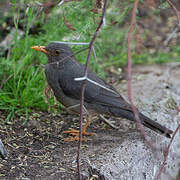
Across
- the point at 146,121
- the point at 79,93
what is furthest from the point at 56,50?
the point at 146,121

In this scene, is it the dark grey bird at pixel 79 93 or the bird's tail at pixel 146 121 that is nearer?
the bird's tail at pixel 146 121

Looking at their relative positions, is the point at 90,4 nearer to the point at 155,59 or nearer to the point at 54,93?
the point at 54,93

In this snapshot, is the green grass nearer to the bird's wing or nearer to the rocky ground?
the rocky ground

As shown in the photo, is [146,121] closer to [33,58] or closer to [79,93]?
[79,93]

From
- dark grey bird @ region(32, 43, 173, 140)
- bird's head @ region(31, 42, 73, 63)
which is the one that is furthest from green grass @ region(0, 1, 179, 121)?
dark grey bird @ region(32, 43, 173, 140)

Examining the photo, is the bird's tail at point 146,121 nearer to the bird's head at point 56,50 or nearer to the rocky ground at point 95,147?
the rocky ground at point 95,147

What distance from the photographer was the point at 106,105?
13.3ft

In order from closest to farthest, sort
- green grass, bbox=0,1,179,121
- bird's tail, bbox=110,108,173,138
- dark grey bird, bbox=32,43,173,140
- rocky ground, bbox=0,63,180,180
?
rocky ground, bbox=0,63,180,180 → bird's tail, bbox=110,108,173,138 → dark grey bird, bbox=32,43,173,140 → green grass, bbox=0,1,179,121

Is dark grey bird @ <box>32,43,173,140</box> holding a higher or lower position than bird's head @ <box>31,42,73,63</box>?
lower

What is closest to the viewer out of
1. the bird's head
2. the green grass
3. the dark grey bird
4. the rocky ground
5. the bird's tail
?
the rocky ground

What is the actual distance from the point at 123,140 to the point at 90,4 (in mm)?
2125

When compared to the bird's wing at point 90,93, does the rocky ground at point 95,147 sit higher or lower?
lower

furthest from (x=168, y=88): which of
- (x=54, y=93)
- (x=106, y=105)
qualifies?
(x=54, y=93)

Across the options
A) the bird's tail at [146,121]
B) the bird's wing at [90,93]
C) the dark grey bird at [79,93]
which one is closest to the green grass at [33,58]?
the dark grey bird at [79,93]
